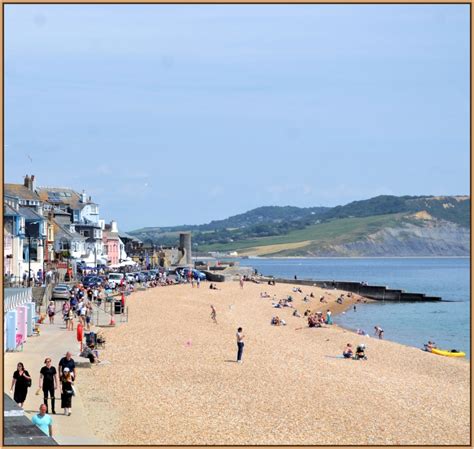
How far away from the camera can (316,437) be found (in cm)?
2027

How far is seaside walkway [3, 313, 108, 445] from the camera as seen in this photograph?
18609mm

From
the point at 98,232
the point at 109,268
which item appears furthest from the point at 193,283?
the point at 98,232

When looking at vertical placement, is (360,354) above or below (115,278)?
below

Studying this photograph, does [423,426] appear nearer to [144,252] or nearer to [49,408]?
[49,408]

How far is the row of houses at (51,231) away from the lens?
51844 millimetres

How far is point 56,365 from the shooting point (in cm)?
2628

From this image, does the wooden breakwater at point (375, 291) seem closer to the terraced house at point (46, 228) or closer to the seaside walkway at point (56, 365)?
the terraced house at point (46, 228)

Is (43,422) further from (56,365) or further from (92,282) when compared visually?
(92,282)

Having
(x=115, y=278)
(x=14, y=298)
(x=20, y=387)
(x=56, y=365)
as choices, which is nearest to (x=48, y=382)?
(x=20, y=387)

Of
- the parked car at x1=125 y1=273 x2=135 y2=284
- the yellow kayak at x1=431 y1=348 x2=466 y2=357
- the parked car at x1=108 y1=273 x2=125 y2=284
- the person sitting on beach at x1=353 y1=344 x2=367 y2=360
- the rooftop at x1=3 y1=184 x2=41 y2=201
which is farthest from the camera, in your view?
the parked car at x1=125 y1=273 x2=135 y2=284

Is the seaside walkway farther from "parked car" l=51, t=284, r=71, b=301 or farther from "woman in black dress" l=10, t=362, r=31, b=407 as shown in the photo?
"parked car" l=51, t=284, r=71, b=301

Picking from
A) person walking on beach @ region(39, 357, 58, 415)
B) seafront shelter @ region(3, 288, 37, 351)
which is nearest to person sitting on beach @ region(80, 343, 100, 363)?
seafront shelter @ region(3, 288, 37, 351)

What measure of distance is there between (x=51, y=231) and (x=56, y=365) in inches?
1674

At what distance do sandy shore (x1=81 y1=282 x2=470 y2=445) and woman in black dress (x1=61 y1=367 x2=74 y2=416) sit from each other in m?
0.70
